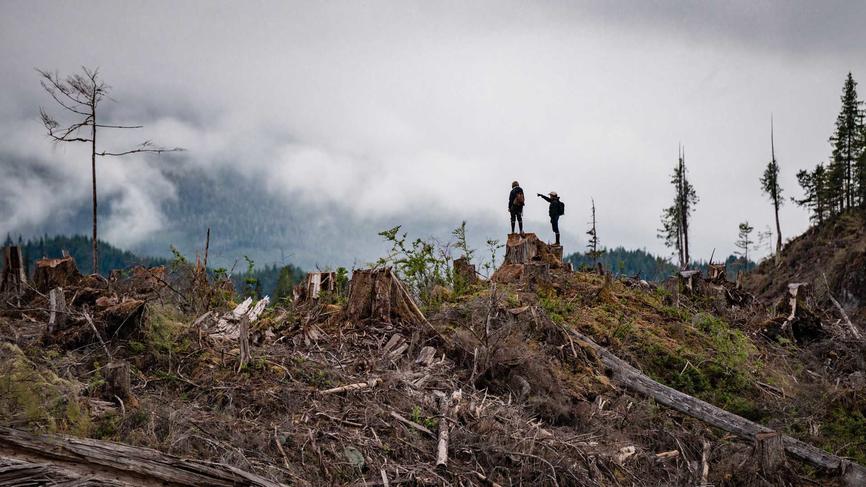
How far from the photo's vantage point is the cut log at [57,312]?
6.89 metres

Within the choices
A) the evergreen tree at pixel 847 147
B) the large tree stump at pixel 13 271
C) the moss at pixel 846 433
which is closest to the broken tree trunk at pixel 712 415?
the moss at pixel 846 433

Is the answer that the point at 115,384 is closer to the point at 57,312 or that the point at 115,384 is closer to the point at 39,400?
the point at 39,400

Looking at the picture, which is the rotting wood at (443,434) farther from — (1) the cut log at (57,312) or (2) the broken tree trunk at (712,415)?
(1) the cut log at (57,312)

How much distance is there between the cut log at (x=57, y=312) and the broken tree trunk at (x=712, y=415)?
278 inches

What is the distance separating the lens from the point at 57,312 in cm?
691

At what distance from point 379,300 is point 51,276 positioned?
17.0 feet

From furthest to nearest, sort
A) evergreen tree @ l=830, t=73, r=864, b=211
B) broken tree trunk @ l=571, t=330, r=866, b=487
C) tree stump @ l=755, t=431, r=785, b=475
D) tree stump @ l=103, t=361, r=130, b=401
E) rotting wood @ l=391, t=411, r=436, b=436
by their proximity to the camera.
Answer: evergreen tree @ l=830, t=73, r=864, b=211 → broken tree trunk @ l=571, t=330, r=866, b=487 → tree stump @ l=755, t=431, r=785, b=475 → rotting wood @ l=391, t=411, r=436, b=436 → tree stump @ l=103, t=361, r=130, b=401

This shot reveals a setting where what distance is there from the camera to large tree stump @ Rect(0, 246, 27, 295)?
9039mm

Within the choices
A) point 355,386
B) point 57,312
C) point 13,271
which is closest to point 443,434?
point 355,386

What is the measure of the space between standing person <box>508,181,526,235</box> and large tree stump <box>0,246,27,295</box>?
11.3 meters

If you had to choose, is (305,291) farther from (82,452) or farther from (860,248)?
(860,248)

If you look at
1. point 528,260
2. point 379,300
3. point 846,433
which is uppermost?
point 528,260

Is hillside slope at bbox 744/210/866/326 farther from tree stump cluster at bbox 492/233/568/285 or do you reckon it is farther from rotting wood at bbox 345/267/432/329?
rotting wood at bbox 345/267/432/329

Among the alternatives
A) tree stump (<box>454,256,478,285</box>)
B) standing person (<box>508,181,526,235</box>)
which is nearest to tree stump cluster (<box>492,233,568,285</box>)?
tree stump (<box>454,256,478,285</box>)
